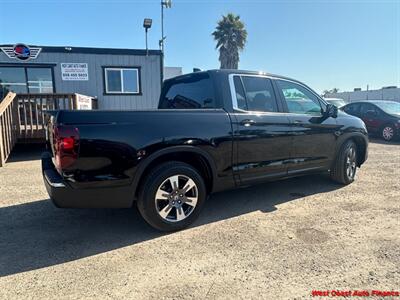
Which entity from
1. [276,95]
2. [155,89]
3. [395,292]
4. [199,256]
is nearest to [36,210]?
[199,256]

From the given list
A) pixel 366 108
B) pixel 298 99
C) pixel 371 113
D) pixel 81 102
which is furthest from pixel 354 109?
pixel 81 102

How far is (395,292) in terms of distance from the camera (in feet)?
7.85

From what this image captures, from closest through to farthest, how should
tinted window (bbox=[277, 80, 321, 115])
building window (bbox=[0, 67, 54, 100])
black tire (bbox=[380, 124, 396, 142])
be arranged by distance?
tinted window (bbox=[277, 80, 321, 115])
black tire (bbox=[380, 124, 396, 142])
building window (bbox=[0, 67, 54, 100])

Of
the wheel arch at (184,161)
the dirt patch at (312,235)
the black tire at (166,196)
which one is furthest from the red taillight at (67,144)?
the dirt patch at (312,235)

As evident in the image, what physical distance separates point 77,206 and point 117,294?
109 cm

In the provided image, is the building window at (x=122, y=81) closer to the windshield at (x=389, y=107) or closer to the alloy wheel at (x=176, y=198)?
the alloy wheel at (x=176, y=198)

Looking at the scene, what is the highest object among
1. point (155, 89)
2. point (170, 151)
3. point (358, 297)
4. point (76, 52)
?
point (76, 52)

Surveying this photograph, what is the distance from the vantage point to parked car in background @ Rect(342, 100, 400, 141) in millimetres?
11211

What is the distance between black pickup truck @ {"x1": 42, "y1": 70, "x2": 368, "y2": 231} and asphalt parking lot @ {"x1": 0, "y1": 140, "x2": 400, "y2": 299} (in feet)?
1.50

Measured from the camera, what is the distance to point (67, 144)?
2.90 m

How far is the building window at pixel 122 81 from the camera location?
1240cm

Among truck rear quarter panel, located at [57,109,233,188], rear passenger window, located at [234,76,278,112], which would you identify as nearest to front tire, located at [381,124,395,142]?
rear passenger window, located at [234,76,278,112]

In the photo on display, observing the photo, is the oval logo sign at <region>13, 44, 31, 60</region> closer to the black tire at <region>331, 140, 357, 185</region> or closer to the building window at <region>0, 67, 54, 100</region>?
the building window at <region>0, 67, 54, 100</region>

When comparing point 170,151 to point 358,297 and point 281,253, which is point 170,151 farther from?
point 358,297
